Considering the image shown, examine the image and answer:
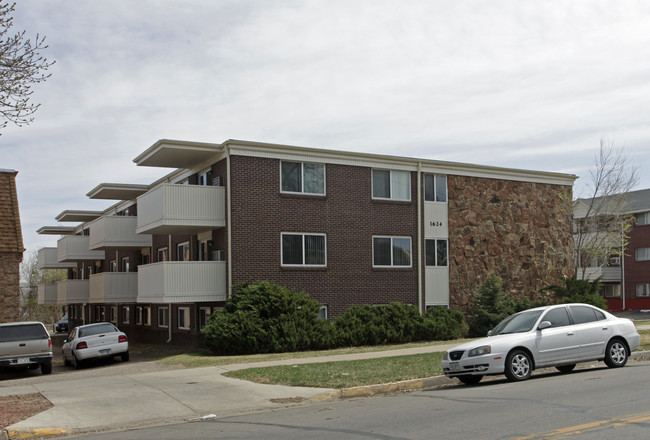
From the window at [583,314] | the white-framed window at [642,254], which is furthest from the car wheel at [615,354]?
the white-framed window at [642,254]

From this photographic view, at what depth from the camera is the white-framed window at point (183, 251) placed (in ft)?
98.0

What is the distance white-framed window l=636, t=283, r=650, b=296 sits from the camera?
5541 centimetres

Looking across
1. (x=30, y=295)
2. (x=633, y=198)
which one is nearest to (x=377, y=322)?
(x=633, y=198)

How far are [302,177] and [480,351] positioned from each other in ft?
46.9

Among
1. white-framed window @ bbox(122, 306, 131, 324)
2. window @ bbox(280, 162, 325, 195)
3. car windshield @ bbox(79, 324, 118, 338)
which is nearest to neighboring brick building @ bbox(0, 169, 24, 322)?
car windshield @ bbox(79, 324, 118, 338)

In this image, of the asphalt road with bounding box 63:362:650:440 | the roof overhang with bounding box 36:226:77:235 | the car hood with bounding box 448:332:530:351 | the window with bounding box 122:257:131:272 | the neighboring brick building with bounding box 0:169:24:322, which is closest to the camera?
the asphalt road with bounding box 63:362:650:440

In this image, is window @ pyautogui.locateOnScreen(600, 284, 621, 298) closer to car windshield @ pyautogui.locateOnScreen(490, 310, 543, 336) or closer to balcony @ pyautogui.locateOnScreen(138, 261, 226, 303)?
balcony @ pyautogui.locateOnScreen(138, 261, 226, 303)

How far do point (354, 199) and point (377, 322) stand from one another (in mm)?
5065

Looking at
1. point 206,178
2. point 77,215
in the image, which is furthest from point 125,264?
point 206,178

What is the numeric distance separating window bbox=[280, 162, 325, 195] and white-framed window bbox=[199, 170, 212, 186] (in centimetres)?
298

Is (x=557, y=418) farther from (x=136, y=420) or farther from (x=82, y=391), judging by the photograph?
(x=82, y=391)

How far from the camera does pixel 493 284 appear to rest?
29.2 m

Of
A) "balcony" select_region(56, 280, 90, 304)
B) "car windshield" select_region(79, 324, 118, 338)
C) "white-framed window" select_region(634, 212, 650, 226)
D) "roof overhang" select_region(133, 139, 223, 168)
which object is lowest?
"car windshield" select_region(79, 324, 118, 338)

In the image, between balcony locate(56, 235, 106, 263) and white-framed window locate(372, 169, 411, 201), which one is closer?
white-framed window locate(372, 169, 411, 201)
